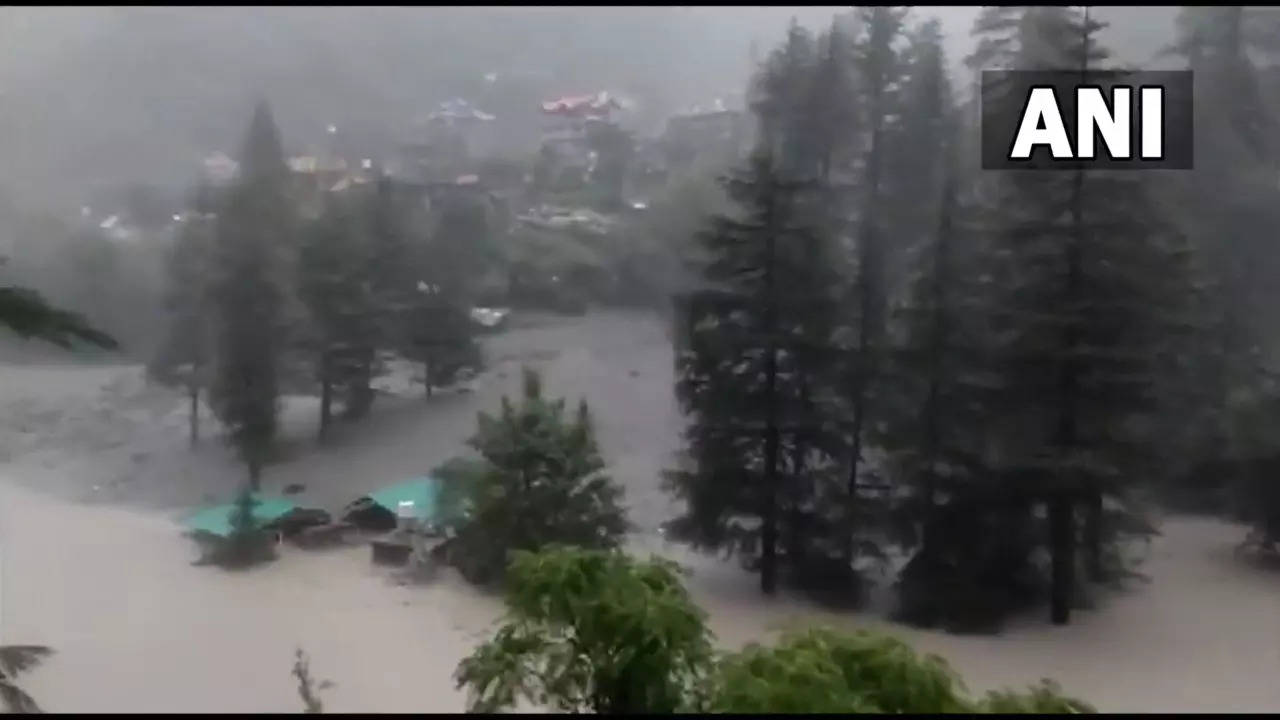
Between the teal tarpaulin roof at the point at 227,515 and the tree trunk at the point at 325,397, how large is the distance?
0.27 metres

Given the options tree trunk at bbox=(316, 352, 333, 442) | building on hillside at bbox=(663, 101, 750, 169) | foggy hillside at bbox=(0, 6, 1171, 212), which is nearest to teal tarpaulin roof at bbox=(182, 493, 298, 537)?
tree trunk at bbox=(316, 352, 333, 442)

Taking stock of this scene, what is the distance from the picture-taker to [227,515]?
13.5 feet

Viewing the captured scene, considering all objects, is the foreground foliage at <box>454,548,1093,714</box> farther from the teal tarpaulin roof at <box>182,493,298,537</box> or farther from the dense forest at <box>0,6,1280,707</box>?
the teal tarpaulin roof at <box>182,493,298,537</box>

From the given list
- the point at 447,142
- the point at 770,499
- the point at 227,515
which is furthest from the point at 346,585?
the point at 447,142

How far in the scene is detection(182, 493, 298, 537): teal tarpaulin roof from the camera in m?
4.08

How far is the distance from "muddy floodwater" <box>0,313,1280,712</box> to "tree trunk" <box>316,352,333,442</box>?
0.05 meters

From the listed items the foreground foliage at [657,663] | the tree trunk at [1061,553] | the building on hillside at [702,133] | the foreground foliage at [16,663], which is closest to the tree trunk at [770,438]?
the building on hillside at [702,133]

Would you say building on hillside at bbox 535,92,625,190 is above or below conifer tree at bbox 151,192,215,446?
above

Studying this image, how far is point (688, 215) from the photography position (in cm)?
446

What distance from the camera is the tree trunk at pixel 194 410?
4.26 metres

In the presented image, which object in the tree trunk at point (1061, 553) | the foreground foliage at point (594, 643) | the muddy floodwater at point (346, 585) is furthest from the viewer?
the tree trunk at point (1061, 553)

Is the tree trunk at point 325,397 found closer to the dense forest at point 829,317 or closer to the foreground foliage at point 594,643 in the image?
the dense forest at point 829,317

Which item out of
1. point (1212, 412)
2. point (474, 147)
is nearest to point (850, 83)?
point (474, 147)

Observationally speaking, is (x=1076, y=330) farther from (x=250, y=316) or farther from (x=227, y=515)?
(x=227, y=515)
